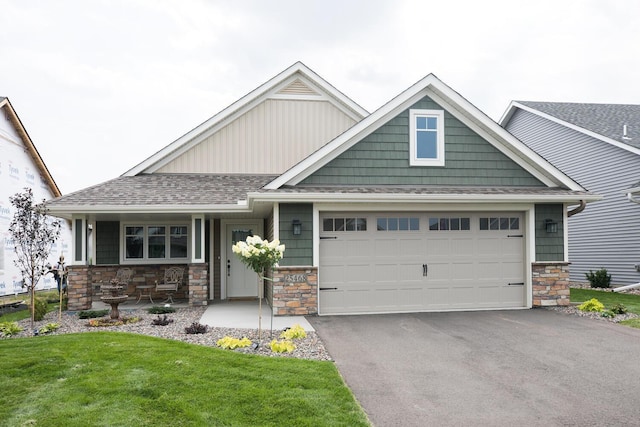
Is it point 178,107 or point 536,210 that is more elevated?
point 178,107

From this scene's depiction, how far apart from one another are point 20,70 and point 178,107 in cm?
936

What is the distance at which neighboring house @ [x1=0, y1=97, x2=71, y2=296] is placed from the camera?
17.3 m

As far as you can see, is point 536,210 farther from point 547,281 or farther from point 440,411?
point 440,411

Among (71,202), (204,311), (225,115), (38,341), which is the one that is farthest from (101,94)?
(38,341)

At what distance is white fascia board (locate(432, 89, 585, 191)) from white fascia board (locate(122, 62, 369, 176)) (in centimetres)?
408

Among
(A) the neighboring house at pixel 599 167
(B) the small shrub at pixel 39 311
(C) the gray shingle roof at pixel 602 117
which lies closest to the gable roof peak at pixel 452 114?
(A) the neighboring house at pixel 599 167

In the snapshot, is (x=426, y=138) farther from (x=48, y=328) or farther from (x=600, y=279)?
(x=600, y=279)

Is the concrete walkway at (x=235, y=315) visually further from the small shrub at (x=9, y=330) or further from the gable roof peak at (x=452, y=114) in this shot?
the small shrub at (x=9, y=330)

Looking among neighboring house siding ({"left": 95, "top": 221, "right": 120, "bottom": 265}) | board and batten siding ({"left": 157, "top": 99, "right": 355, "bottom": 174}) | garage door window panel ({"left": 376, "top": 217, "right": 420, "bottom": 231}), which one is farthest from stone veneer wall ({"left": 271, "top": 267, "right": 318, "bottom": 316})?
neighboring house siding ({"left": 95, "top": 221, "right": 120, "bottom": 265})

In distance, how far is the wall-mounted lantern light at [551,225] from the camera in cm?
1068

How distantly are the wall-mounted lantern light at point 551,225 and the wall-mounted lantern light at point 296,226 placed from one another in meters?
5.65

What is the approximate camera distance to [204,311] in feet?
36.0

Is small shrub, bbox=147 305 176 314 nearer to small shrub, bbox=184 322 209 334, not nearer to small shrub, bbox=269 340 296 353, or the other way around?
small shrub, bbox=184 322 209 334

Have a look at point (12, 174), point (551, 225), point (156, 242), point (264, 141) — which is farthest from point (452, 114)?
point (12, 174)
